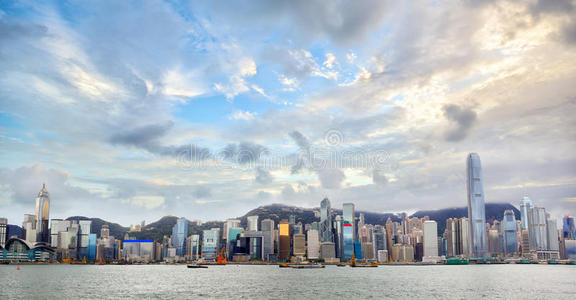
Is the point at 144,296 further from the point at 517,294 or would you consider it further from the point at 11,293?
the point at 517,294

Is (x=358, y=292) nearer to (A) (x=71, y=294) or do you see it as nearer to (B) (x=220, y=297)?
(B) (x=220, y=297)

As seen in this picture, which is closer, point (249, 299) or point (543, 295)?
point (249, 299)

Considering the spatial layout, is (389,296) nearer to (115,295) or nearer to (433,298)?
(433,298)

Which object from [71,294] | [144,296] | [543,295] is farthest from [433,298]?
[71,294]

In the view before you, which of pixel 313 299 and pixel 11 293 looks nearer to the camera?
pixel 313 299

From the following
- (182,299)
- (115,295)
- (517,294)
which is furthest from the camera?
(517,294)

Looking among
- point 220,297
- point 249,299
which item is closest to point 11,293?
point 220,297

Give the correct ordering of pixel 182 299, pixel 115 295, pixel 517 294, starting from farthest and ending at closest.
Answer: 1. pixel 517 294
2. pixel 115 295
3. pixel 182 299
